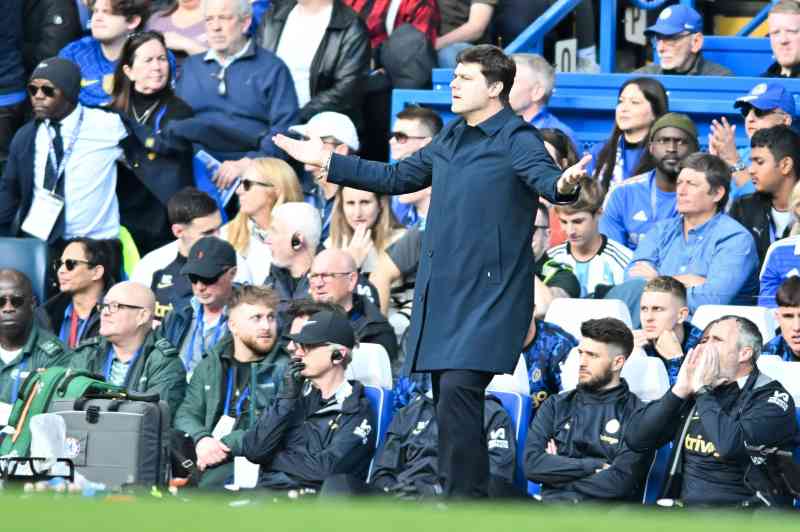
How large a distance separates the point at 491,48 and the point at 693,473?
2278 mm

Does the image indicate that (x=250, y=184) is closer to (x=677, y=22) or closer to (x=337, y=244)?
(x=337, y=244)

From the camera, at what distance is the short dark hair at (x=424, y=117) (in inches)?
474

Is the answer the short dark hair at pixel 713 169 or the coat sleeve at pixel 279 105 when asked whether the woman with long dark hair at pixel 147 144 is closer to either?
the coat sleeve at pixel 279 105

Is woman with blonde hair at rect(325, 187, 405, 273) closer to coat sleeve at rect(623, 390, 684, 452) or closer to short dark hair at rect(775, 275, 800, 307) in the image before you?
short dark hair at rect(775, 275, 800, 307)

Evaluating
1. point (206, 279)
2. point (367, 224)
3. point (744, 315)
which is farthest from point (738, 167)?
point (206, 279)

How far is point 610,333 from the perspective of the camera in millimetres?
9422

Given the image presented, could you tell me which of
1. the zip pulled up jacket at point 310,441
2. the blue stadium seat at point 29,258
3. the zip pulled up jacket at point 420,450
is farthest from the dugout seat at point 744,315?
the blue stadium seat at point 29,258

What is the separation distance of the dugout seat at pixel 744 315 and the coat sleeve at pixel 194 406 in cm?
260

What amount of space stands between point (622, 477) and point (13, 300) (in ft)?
13.3

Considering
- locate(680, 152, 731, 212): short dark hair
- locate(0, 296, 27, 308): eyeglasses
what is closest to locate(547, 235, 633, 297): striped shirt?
locate(680, 152, 731, 212): short dark hair

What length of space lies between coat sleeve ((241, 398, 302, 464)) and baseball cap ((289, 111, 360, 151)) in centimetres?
272

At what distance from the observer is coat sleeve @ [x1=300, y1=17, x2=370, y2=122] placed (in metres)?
12.9

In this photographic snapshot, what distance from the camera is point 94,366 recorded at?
11047 millimetres

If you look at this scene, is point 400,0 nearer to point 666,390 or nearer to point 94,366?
point 94,366
